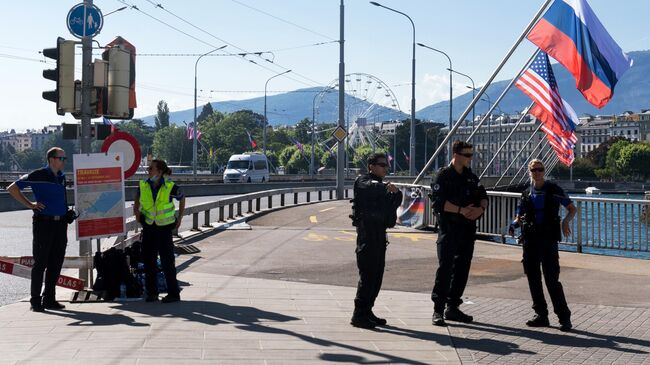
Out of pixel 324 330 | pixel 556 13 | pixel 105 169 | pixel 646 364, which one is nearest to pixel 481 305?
pixel 324 330

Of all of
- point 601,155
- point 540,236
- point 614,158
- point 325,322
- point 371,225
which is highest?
point 601,155

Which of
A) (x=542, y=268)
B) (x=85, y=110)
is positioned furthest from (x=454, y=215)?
(x=85, y=110)

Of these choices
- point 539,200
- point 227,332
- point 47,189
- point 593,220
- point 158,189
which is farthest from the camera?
point 593,220

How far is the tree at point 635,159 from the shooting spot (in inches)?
6368

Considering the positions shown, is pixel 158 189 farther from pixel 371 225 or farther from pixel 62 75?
pixel 371 225

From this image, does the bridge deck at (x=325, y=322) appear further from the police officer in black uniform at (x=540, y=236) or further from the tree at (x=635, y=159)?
the tree at (x=635, y=159)

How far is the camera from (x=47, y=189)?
9703 mm

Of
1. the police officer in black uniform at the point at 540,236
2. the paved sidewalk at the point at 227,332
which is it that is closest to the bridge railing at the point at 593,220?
the police officer in black uniform at the point at 540,236

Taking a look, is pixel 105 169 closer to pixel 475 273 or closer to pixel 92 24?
pixel 92 24

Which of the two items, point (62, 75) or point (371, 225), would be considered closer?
point (371, 225)

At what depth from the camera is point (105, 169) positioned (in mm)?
11000

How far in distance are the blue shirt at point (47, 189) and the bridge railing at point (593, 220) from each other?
8.28m

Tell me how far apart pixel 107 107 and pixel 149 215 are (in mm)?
1892

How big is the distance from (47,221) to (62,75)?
7.24ft
